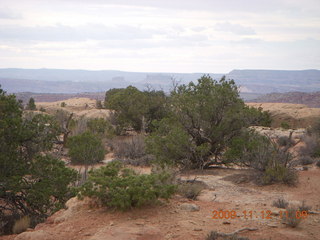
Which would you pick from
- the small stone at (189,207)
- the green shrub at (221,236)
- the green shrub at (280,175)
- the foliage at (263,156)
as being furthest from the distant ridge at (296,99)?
the green shrub at (221,236)

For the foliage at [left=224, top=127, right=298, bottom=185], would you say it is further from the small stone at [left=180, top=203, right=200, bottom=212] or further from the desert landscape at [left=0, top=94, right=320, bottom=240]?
the small stone at [left=180, top=203, right=200, bottom=212]

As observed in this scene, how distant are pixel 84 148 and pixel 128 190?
8.85 metres

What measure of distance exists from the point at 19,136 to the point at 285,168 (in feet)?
24.0

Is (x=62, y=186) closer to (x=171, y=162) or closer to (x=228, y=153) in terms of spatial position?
(x=171, y=162)

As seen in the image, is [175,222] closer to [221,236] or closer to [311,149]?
[221,236]

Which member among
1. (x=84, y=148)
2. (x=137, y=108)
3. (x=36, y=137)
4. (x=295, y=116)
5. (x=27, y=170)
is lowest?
(x=295, y=116)

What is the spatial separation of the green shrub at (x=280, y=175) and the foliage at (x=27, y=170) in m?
5.52

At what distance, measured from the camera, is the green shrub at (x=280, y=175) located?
428 inches

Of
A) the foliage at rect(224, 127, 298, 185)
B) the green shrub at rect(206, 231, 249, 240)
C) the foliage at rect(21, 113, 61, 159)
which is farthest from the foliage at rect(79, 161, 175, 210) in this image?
the foliage at rect(224, 127, 298, 185)

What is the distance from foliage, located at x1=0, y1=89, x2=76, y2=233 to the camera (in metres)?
8.71

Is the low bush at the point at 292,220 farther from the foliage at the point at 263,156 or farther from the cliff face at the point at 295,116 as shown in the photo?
the cliff face at the point at 295,116

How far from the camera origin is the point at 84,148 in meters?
15.5

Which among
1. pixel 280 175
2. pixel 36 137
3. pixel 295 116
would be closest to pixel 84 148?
pixel 36 137

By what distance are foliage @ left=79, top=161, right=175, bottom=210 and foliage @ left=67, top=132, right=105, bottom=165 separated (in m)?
7.85
